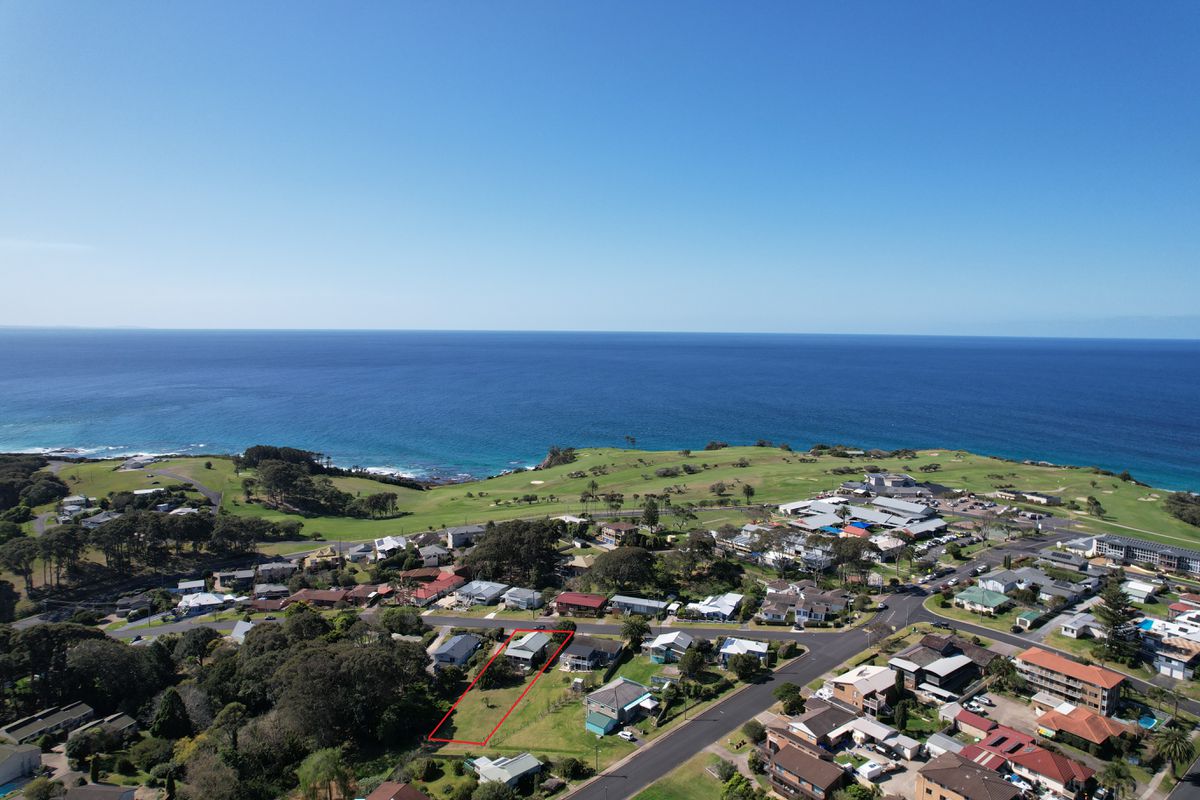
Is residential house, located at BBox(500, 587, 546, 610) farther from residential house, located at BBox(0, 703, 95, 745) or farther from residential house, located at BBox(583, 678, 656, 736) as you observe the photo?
Result: residential house, located at BBox(0, 703, 95, 745)

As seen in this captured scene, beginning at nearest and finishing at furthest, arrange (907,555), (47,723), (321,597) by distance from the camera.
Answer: (47,723), (321,597), (907,555)

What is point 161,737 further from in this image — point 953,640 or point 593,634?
point 953,640

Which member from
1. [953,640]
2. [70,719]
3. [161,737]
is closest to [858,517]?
[953,640]

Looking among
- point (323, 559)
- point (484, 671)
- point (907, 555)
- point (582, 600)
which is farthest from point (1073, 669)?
point (323, 559)

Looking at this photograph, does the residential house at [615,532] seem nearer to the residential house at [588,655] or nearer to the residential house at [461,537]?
the residential house at [461,537]

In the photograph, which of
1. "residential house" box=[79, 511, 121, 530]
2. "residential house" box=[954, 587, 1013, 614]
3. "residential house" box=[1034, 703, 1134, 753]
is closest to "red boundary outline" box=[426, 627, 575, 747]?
"residential house" box=[1034, 703, 1134, 753]

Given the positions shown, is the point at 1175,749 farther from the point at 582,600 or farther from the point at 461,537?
the point at 461,537
